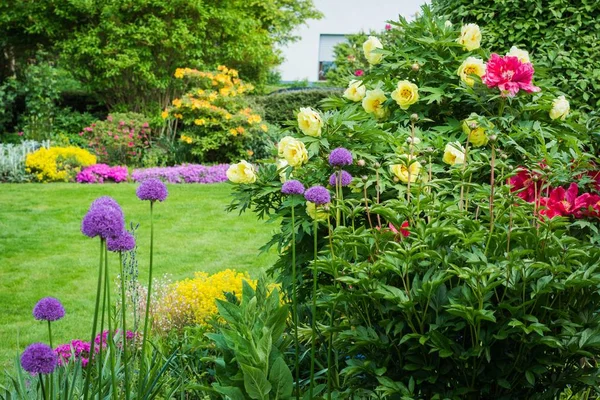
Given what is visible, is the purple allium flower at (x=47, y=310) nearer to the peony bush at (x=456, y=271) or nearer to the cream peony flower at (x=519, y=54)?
the peony bush at (x=456, y=271)

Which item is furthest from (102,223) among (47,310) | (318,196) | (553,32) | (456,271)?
(553,32)

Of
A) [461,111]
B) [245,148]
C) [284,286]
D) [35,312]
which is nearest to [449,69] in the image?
[461,111]

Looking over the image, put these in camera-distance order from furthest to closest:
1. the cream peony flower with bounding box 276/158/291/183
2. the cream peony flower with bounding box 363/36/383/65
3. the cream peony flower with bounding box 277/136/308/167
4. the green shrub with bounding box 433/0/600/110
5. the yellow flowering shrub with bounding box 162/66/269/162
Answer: the yellow flowering shrub with bounding box 162/66/269/162
the green shrub with bounding box 433/0/600/110
the cream peony flower with bounding box 363/36/383/65
the cream peony flower with bounding box 276/158/291/183
the cream peony flower with bounding box 277/136/308/167

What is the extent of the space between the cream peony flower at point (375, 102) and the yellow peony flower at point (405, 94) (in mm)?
109

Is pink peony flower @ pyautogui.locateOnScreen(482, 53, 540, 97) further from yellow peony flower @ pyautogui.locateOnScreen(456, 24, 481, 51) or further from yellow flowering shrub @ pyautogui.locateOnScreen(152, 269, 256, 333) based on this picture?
yellow flowering shrub @ pyautogui.locateOnScreen(152, 269, 256, 333)

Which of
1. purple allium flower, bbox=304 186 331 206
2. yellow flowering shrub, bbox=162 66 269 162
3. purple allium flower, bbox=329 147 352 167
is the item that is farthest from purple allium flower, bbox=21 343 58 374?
yellow flowering shrub, bbox=162 66 269 162

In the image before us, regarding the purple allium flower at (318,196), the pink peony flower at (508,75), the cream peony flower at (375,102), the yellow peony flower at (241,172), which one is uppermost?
the pink peony flower at (508,75)

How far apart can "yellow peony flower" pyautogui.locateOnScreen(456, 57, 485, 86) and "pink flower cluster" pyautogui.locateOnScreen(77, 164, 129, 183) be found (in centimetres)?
846

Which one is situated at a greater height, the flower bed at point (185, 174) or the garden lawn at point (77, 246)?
the flower bed at point (185, 174)

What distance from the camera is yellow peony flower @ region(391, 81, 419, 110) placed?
10.0 ft

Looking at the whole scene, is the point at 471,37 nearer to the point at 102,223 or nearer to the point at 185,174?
the point at 102,223

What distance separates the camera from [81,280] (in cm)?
606

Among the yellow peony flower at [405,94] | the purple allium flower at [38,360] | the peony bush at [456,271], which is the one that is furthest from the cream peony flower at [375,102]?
the purple allium flower at [38,360]

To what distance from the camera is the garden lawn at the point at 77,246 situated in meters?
5.21
